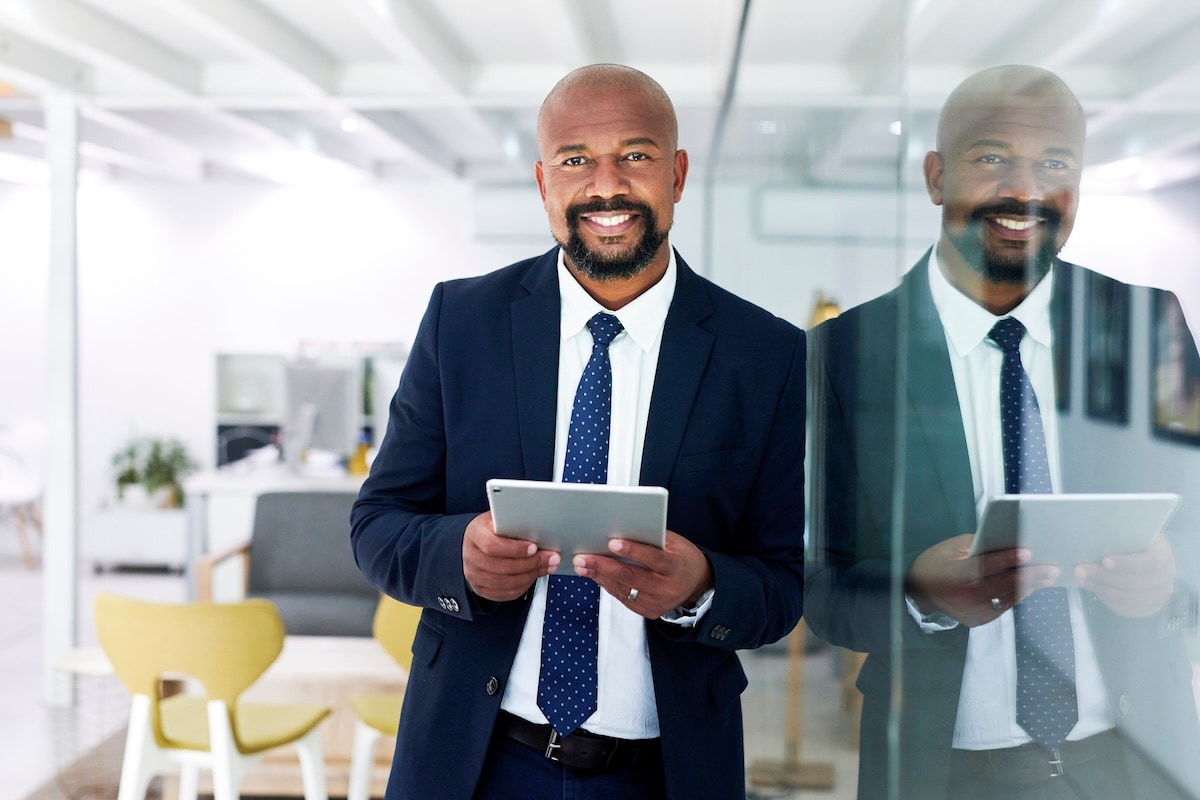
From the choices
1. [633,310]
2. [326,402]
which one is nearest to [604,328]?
[633,310]

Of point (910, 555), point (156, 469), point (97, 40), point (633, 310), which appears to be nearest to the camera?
point (910, 555)

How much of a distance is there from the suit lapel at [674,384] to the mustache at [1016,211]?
2.10ft

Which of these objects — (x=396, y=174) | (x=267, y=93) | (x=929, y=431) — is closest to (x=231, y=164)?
(x=396, y=174)

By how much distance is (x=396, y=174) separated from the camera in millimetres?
8641

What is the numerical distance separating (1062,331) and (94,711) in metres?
5.09

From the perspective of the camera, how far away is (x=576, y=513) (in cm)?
120

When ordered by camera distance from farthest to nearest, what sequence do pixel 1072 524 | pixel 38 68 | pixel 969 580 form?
pixel 38 68
pixel 969 580
pixel 1072 524

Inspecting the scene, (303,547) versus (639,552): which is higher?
(639,552)

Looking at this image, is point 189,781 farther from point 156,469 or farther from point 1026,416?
point 156,469

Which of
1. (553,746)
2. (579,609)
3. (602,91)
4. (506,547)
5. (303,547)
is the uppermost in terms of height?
(602,91)

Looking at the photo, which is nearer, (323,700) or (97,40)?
(323,700)

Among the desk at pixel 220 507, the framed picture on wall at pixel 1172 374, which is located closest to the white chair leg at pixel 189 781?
the desk at pixel 220 507

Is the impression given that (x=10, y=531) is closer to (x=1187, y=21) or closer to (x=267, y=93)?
(x=267, y=93)

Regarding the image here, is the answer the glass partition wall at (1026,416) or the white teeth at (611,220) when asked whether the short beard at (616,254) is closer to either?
the white teeth at (611,220)
